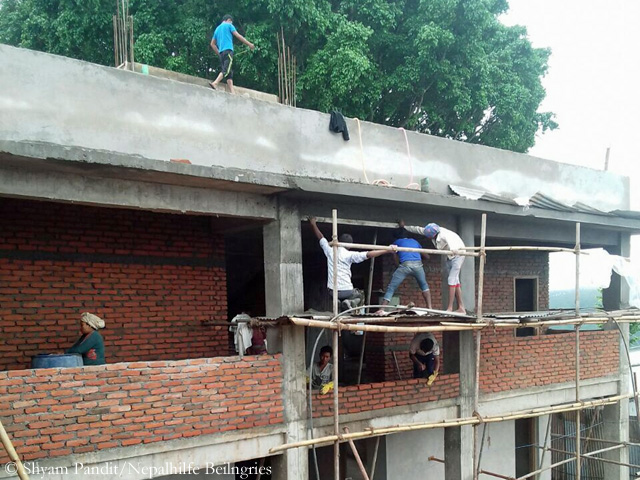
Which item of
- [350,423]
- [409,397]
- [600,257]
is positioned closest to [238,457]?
[350,423]

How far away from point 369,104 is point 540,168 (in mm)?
7021

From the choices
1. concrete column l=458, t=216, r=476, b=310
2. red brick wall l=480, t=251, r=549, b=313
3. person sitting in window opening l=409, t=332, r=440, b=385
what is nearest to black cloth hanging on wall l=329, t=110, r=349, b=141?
concrete column l=458, t=216, r=476, b=310

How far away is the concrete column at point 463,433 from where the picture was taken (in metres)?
8.59

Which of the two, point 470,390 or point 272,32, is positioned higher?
point 272,32

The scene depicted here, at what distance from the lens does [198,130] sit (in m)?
6.77

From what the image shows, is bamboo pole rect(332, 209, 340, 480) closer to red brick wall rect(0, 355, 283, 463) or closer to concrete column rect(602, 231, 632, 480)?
red brick wall rect(0, 355, 283, 463)

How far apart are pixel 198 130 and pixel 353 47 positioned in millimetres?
9350

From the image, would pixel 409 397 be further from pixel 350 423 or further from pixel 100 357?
pixel 100 357

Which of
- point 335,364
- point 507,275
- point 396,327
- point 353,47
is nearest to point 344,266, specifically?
point 396,327

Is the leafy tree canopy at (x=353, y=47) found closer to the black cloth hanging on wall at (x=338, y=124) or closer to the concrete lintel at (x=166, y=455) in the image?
the black cloth hanging on wall at (x=338, y=124)


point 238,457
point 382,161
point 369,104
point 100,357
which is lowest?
point 238,457

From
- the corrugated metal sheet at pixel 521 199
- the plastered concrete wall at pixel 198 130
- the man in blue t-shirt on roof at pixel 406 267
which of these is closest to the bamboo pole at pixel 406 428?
the man in blue t-shirt on roof at pixel 406 267

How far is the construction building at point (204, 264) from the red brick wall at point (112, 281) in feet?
0.06

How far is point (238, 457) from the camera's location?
6.54 metres
